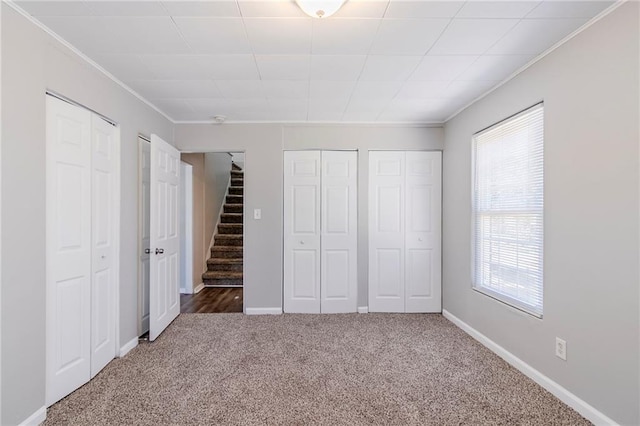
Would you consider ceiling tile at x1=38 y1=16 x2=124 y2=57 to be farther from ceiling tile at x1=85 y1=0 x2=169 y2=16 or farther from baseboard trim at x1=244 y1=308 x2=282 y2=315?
Answer: baseboard trim at x1=244 y1=308 x2=282 y2=315

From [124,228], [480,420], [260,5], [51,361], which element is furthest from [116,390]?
[260,5]

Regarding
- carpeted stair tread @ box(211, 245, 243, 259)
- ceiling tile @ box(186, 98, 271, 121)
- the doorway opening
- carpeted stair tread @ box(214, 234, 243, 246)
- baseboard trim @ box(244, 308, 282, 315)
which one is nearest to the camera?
ceiling tile @ box(186, 98, 271, 121)

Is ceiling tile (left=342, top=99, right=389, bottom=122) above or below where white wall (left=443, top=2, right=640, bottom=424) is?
above

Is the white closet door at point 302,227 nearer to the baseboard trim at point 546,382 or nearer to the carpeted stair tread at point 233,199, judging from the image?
the baseboard trim at point 546,382

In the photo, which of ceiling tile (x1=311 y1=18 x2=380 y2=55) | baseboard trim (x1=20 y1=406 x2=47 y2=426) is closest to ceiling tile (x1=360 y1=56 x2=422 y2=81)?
ceiling tile (x1=311 y1=18 x2=380 y2=55)

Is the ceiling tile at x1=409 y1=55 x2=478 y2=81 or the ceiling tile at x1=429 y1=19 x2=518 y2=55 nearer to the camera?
the ceiling tile at x1=429 y1=19 x2=518 y2=55

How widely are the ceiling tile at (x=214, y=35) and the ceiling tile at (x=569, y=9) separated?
170 centimetres

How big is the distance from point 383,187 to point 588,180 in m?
2.16

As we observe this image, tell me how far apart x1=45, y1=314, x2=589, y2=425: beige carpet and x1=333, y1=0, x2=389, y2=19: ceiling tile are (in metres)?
2.36

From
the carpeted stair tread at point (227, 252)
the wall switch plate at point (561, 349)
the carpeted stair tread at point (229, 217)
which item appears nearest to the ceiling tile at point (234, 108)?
the carpeted stair tread at point (227, 252)

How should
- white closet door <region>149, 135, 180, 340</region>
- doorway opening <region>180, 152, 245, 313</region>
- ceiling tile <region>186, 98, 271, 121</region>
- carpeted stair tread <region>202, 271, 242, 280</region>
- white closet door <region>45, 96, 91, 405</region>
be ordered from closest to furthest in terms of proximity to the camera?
1. white closet door <region>45, 96, 91, 405</region>
2. white closet door <region>149, 135, 180, 340</region>
3. ceiling tile <region>186, 98, 271, 121</region>
4. doorway opening <region>180, 152, 245, 313</region>
5. carpeted stair tread <region>202, 271, 242, 280</region>

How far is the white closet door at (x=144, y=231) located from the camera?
9.77 ft

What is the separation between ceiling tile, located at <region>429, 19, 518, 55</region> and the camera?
182 cm

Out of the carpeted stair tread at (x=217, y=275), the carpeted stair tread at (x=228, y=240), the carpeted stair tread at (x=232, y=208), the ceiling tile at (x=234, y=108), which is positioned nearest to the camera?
the ceiling tile at (x=234, y=108)
